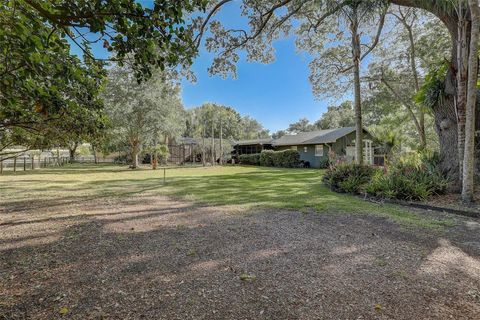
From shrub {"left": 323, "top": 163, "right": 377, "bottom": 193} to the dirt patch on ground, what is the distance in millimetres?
3597

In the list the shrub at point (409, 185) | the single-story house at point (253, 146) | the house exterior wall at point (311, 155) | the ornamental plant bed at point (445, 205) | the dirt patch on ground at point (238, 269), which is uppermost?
the single-story house at point (253, 146)

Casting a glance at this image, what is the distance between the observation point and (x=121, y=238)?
4.39m

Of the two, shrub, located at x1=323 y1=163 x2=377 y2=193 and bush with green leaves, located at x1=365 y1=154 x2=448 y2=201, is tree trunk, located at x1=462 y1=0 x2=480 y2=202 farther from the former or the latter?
shrub, located at x1=323 y1=163 x2=377 y2=193

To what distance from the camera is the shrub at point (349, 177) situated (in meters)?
9.01

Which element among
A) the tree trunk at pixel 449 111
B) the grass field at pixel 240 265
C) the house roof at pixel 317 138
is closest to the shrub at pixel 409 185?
the tree trunk at pixel 449 111

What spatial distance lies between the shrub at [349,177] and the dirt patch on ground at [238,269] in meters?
3.60

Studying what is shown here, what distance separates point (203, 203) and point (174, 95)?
19110 millimetres

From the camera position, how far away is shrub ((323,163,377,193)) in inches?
355

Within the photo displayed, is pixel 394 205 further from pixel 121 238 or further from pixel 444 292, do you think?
pixel 121 238

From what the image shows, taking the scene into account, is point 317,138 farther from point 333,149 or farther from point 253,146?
point 253,146

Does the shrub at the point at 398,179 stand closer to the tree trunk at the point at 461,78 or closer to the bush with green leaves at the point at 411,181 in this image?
the bush with green leaves at the point at 411,181

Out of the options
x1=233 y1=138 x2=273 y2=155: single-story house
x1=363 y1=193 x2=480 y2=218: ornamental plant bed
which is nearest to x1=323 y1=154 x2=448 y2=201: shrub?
x1=363 y1=193 x2=480 y2=218: ornamental plant bed

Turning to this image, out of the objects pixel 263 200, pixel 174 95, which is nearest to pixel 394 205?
pixel 263 200

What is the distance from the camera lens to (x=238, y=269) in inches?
125
